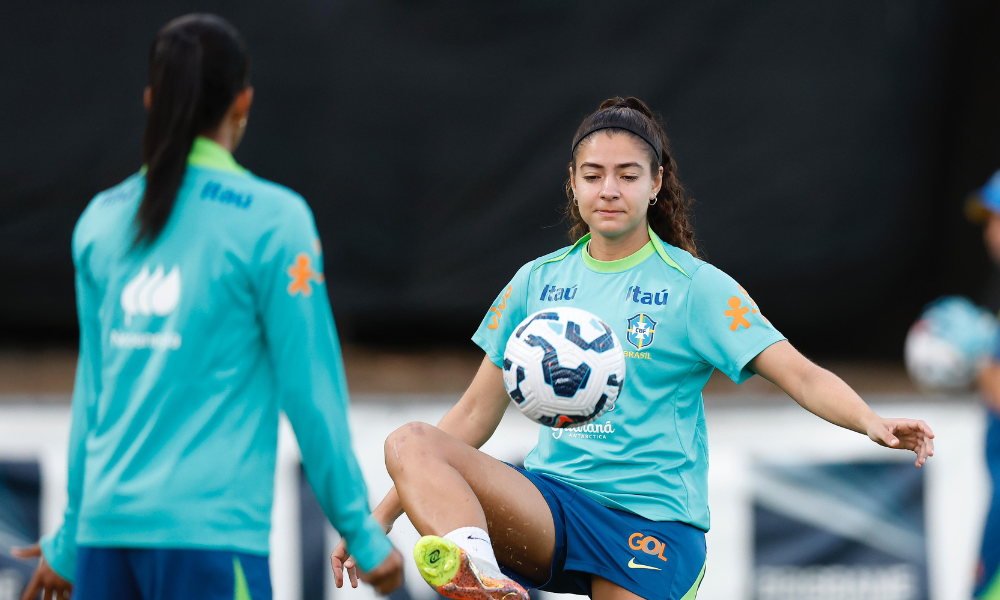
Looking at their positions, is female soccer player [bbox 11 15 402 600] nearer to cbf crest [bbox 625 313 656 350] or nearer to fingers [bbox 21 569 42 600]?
fingers [bbox 21 569 42 600]

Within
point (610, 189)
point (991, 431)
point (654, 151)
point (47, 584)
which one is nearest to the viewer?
point (47, 584)

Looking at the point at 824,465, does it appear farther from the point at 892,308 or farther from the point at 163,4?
the point at 163,4

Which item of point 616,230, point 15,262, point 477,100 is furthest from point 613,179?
point 15,262

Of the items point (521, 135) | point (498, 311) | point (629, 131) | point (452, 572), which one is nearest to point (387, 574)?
point (452, 572)

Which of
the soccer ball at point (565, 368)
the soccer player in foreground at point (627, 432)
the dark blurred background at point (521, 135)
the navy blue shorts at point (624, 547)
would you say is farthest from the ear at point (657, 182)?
the dark blurred background at point (521, 135)

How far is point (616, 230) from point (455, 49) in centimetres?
394

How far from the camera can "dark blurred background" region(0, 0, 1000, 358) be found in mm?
6789

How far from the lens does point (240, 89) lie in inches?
99.0

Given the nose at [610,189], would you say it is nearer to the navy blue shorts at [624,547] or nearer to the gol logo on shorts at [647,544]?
the navy blue shorts at [624,547]

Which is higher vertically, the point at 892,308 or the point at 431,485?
the point at 892,308

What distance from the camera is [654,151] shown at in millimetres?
3447

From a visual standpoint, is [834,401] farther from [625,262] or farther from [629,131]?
[629,131]

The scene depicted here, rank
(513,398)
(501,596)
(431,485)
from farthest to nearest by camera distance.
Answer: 1. (513,398)
2. (431,485)
3. (501,596)

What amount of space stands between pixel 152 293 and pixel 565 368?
123 centimetres
